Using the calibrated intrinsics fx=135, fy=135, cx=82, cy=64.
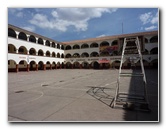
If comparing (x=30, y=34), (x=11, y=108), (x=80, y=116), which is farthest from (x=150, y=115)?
(x=30, y=34)

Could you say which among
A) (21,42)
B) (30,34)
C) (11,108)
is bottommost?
(11,108)

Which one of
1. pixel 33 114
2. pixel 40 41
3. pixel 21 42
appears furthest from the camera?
pixel 40 41

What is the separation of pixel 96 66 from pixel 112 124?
141 ft

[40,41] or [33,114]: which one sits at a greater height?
[40,41]

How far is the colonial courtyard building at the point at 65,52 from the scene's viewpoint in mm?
30719

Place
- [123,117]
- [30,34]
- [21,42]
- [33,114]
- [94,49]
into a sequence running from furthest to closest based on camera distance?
[94,49] < [30,34] < [21,42] < [33,114] < [123,117]

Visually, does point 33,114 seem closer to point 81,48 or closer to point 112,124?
point 112,124

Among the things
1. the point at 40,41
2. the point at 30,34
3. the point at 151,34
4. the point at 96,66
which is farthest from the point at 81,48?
the point at 151,34

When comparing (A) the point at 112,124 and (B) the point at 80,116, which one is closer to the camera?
(A) the point at 112,124

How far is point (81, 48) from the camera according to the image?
46.8m

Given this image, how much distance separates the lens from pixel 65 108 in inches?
249

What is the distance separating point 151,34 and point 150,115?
3542 cm

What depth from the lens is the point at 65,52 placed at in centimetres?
4950

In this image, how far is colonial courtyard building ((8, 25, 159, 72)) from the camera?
30719 millimetres
